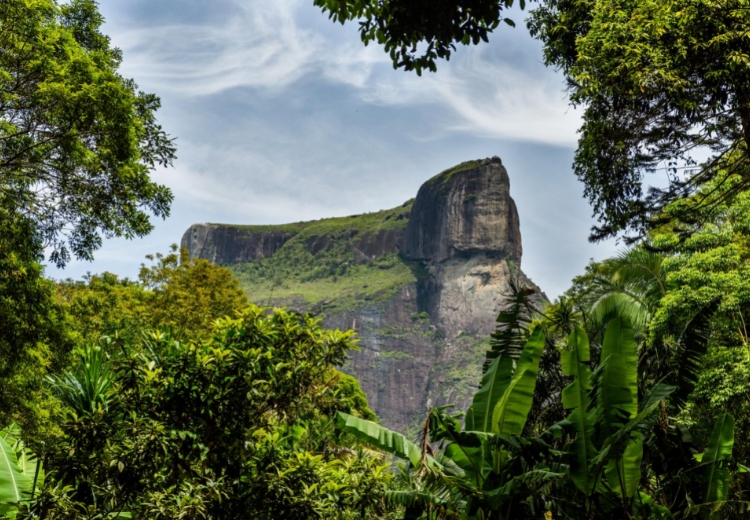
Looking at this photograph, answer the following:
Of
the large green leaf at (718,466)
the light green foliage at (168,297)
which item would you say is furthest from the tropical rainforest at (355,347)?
the light green foliage at (168,297)

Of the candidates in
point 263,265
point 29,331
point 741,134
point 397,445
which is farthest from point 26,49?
point 263,265

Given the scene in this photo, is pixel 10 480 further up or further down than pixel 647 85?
further down

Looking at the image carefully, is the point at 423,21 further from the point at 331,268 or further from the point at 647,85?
the point at 331,268

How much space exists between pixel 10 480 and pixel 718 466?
6111 millimetres

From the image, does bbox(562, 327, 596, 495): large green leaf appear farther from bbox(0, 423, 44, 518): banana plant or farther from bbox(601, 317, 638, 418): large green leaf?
bbox(0, 423, 44, 518): banana plant

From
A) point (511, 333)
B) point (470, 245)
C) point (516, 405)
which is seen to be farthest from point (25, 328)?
point (470, 245)

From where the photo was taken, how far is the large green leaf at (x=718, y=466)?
6.00 meters

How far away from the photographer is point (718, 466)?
600 cm

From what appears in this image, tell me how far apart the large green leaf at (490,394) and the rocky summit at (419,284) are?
365 ft

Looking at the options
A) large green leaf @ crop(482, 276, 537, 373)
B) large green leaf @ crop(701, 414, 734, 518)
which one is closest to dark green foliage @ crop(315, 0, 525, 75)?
large green leaf @ crop(482, 276, 537, 373)

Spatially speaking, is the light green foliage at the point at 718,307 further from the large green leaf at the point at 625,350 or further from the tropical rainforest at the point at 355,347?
the large green leaf at the point at 625,350

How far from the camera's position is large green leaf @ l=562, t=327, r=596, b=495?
18.1 ft

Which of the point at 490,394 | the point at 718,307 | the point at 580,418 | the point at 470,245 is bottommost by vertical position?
the point at 580,418

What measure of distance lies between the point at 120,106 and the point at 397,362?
418 feet
